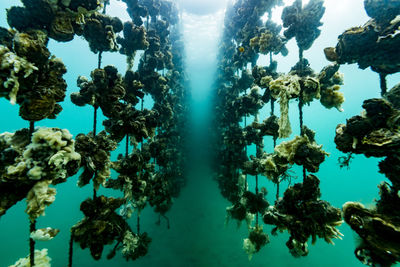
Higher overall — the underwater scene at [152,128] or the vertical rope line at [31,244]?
the underwater scene at [152,128]

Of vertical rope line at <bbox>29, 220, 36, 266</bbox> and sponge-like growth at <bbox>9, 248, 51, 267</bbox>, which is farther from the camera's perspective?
sponge-like growth at <bbox>9, 248, 51, 267</bbox>

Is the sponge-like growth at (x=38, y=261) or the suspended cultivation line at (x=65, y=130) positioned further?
the sponge-like growth at (x=38, y=261)

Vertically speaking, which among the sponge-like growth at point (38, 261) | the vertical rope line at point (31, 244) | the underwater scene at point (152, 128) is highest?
the underwater scene at point (152, 128)

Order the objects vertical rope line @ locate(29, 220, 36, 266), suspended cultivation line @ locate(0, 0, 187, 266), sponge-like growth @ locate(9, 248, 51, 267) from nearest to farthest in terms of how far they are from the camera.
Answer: suspended cultivation line @ locate(0, 0, 187, 266) < vertical rope line @ locate(29, 220, 36, 266) < sponge-like growth @ locate(9, 248, 51, 267)

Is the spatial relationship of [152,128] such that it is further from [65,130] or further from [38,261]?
[38,261]

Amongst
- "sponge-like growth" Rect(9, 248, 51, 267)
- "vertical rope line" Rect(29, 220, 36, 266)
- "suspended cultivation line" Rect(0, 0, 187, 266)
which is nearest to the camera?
"suspended cultivation line" Rect(0, 0, 187, 266)

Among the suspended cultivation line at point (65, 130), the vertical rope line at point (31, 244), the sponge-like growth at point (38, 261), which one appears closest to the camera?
the suspended cultivation line at point (65, 130)

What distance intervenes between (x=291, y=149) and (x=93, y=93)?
4.25 m

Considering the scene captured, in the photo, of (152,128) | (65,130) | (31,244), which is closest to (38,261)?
(31,244)

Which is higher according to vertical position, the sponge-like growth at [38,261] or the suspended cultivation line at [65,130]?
the suspended cultivation line at [65,130]

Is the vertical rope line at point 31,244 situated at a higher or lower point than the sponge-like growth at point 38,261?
higher

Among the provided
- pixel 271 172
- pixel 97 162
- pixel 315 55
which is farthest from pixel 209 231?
pixel 315 55

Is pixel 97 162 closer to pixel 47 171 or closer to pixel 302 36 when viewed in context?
pixel 47 171

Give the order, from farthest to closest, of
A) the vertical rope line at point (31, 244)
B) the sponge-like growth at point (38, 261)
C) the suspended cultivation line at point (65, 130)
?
1. the sponge-like growth at point (38, 261)
2. the vertical rope line at point (31, 244)
3. the suspended cultivation line at point (65, 130)
